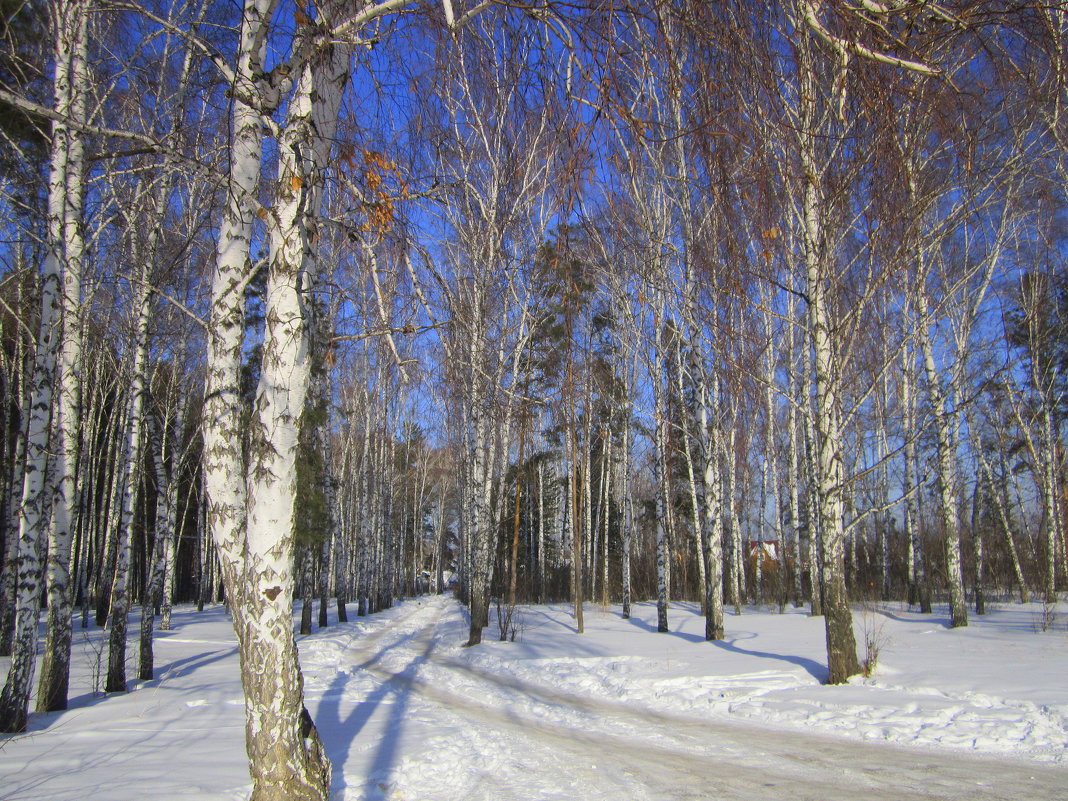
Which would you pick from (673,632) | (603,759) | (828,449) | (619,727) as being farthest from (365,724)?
(673,632)

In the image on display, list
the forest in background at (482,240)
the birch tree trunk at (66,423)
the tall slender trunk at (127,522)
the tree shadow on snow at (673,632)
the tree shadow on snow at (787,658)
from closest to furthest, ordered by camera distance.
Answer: the forest in background at (482,240) < the birch tree trunk at (66,423) < the tall slender trunk at (127,522) < the tree shadow on snow at (787,658) < the tree shadow on snow at (673,632)

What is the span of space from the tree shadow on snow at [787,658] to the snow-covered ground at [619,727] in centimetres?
6

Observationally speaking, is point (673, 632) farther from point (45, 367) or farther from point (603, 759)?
point (45, 367)

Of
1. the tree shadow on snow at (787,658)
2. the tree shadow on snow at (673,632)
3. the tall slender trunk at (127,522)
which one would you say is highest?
the tall slender trunk at (127,522)

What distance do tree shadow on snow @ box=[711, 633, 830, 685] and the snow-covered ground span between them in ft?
0.19

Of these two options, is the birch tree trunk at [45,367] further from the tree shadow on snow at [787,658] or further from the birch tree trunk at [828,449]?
the tree shadow on snow at [787,658]

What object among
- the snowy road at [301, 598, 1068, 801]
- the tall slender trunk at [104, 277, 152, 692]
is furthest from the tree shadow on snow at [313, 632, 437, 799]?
the tall slender trunk at [104, 277, 152, 692]

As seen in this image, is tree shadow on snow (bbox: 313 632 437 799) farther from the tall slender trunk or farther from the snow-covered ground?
the tall slender trunk

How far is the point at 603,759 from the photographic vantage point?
5.39 m

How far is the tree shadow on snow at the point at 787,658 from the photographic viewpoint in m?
8.27

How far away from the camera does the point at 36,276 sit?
11.6 meters

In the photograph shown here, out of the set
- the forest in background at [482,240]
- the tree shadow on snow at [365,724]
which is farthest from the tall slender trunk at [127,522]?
the tree shadow on snow at [365,724]

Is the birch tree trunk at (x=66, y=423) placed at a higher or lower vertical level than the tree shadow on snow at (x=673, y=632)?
higher

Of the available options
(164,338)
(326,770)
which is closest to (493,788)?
(326,770)
